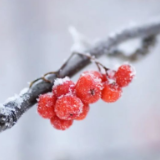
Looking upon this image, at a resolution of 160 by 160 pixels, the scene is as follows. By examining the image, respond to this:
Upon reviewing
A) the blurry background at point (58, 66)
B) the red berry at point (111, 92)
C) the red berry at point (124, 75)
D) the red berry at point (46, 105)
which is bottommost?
the red berry at point (111, 92)

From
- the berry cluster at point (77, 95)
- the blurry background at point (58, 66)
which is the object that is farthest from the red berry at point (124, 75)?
the blurry background at point (58, 66)

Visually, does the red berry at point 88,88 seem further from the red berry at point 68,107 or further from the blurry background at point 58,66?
the blurry background at point 58,66

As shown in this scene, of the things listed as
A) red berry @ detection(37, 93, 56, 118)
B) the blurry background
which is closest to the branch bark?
red berry @ detection(37, 93, 56, 118)

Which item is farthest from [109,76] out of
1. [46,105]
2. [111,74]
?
[46,105]

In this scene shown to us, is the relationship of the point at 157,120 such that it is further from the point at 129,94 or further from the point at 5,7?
the point at 5,7

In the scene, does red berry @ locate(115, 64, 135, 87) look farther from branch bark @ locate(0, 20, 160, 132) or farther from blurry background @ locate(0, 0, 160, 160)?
blurry background @ locate(0, 0, 160, 160)

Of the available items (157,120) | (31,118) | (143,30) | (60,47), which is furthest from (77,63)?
(60,47)

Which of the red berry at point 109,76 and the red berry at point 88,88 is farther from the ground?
the red berry at point 109,76

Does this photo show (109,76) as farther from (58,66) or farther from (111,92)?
(58,66)
